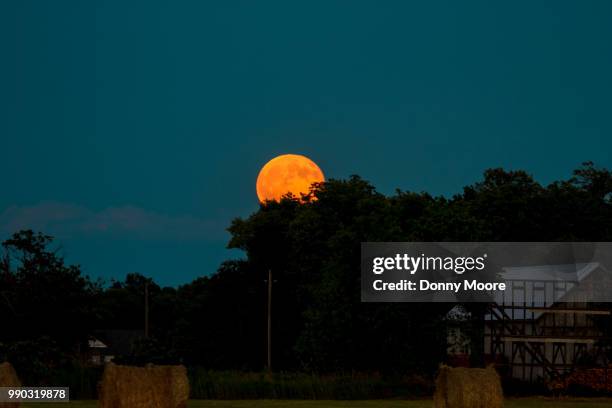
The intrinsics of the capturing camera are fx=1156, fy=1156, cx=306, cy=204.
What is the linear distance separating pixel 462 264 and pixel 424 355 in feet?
15.6

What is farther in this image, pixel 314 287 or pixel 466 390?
pixel 314 287

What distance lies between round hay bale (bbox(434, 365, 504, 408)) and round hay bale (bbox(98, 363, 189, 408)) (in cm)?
824

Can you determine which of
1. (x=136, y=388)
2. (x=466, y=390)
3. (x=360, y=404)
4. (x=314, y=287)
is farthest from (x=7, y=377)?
(x=314, y=287)

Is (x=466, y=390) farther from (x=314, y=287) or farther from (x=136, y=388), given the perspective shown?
(x=314, y=287)

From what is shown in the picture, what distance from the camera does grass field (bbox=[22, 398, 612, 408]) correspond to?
42.4 m

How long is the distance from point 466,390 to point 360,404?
35.9ft

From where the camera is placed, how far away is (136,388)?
31.7 metres

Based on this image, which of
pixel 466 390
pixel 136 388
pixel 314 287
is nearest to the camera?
pixel 136 388

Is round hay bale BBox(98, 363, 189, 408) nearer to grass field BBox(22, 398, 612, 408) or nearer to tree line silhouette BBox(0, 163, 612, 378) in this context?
grass field BBox(22, 398, 612, 408)

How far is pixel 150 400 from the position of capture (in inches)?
1256

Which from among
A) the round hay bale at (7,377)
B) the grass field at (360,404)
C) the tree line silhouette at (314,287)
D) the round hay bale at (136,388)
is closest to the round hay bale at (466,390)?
the grass field at (360,404)

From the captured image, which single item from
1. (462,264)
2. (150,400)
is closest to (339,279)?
(462,264)

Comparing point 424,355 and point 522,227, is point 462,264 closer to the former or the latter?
point 424,355

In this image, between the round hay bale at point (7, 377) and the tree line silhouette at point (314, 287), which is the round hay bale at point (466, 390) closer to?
the round hay bale at point (7, 377)
